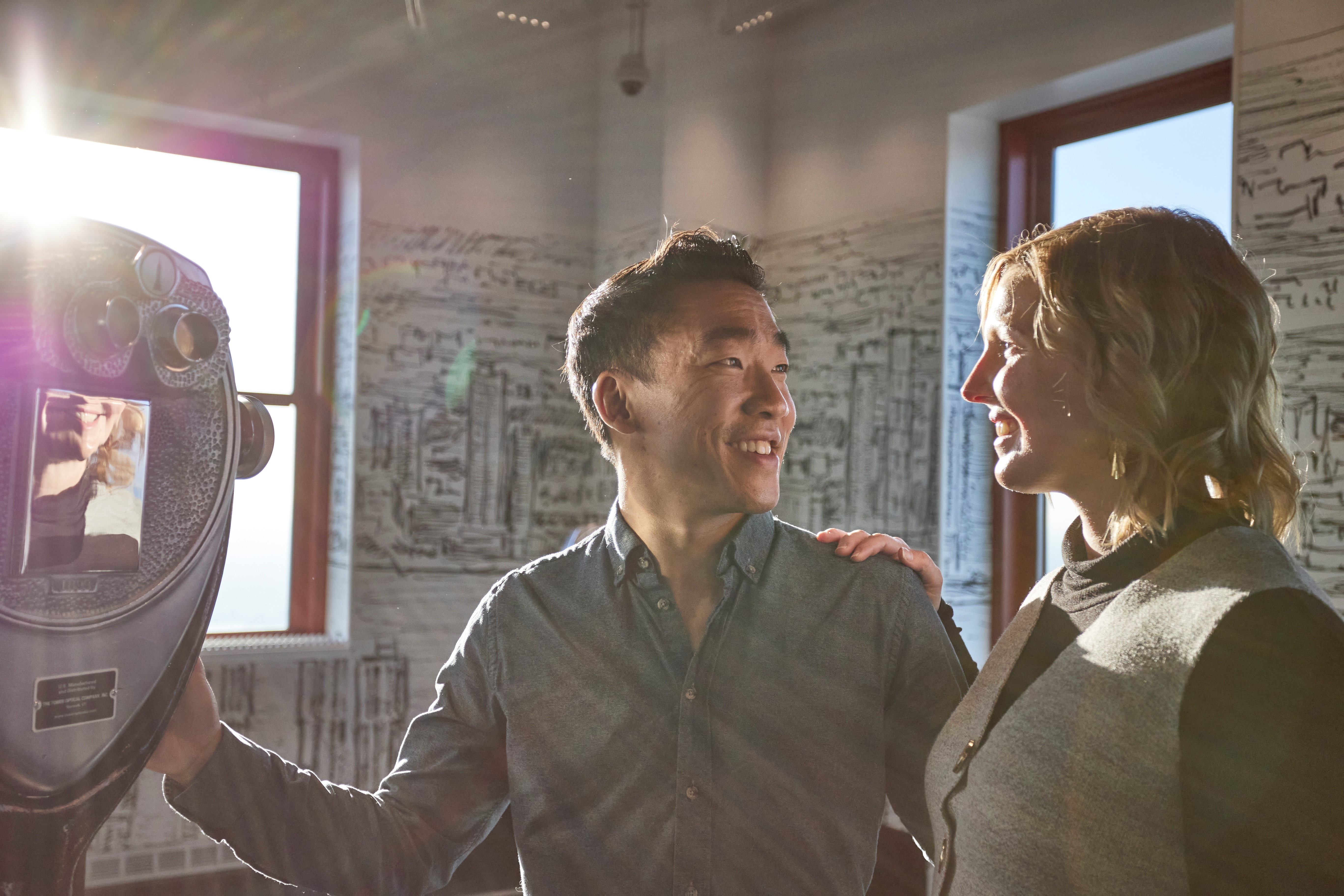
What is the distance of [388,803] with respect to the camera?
115 cm

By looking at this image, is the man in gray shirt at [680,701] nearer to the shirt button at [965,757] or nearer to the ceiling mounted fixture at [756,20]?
the shirt button at [965,757]

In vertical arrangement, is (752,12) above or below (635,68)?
above

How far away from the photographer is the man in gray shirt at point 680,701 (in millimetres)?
1116

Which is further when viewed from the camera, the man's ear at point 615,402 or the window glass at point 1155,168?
the window glass at point 1155,168

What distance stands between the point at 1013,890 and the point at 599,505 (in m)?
2.85

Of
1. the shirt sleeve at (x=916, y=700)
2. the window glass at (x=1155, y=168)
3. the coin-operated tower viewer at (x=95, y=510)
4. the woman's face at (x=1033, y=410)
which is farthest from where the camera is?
the window glass at (x=1155, y=168)

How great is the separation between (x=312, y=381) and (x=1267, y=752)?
3089 millimetres

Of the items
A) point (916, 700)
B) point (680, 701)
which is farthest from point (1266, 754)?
point (680, 701)

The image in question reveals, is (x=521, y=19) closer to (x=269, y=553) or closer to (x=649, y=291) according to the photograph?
(x=269, y=553)

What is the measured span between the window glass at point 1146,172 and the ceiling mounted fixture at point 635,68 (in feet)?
3.94

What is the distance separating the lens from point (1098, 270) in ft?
3.30

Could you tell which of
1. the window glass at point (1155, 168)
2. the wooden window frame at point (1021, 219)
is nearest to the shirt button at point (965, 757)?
the window glass at point (1155, 168)

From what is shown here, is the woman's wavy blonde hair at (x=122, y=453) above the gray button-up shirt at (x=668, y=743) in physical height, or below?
above

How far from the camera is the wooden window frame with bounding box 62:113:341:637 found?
11.1ft
